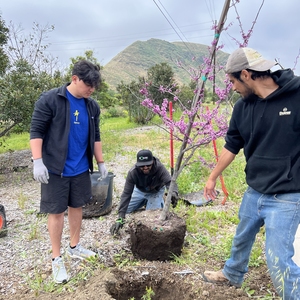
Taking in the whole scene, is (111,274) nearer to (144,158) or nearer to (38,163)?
(38,163)

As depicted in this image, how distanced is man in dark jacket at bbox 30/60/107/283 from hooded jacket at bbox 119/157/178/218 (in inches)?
32.8

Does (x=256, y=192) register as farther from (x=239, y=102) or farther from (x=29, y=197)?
(x=29, y=197)

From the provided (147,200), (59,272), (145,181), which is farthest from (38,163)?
(147,200)

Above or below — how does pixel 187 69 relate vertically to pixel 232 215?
above

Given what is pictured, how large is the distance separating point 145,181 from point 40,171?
1.68 meters

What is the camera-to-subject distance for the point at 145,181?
4.02m

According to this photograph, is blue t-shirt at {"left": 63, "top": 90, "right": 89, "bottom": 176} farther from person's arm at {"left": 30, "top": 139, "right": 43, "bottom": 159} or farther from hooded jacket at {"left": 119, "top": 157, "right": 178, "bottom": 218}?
hooded jacket at {"left": 119, "top": 157, "right": 178, "bottom": 218}

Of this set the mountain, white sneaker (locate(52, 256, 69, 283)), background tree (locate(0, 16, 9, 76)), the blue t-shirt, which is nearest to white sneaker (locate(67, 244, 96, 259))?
white sneaker (locate(52, 256, 69, 283))

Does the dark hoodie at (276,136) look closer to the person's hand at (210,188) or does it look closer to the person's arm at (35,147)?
the person's hand at (210,188)

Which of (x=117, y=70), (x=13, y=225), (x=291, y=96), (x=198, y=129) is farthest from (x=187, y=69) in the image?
(x=117, y=70)

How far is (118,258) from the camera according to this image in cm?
312

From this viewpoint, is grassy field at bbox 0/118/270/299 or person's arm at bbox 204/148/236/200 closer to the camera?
person's arm at bbox 204/148/236/200

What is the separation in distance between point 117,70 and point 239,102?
9032cm

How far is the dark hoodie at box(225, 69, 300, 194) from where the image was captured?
189 centimetres
